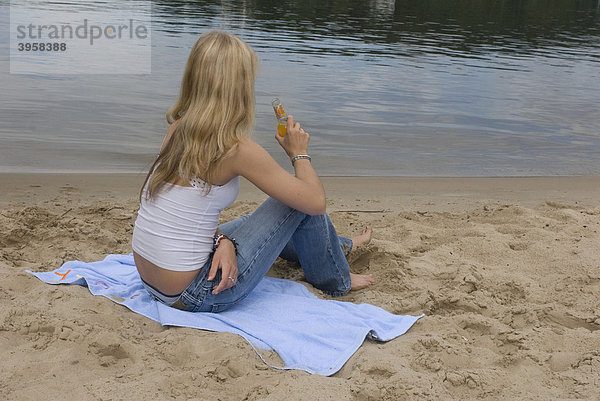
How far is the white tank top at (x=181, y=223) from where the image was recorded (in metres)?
2.86

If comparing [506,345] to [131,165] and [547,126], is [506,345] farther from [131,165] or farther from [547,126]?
[547,126]

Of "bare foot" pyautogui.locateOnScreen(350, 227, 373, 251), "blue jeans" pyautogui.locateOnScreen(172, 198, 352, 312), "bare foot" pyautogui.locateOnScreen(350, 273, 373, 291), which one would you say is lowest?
"bare foot" pyautogui.locateOnScreen(350, 273, 373, 291)

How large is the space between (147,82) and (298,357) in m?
8.18

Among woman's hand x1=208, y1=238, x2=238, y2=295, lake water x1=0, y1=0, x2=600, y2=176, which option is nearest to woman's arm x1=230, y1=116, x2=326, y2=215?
woman's hand x1=208, y1=238, x2=238, y2=295

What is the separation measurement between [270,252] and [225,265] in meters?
0.33

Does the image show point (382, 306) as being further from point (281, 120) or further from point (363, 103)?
point (363, 103)

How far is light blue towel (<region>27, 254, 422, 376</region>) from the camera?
2.88 metres

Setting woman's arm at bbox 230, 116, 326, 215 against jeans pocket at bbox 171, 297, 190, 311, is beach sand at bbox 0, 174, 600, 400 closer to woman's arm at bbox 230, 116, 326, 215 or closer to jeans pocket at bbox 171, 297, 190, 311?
jeans pocket at bbox 171, 297, 190, 311

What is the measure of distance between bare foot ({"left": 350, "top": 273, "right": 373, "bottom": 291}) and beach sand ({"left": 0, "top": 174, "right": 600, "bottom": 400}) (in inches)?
1.6

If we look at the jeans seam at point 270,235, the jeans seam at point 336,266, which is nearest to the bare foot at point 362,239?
the jeans seam at point 336,266

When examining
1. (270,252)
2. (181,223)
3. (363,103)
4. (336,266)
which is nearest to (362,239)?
(336,266)

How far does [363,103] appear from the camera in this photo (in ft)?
32.1

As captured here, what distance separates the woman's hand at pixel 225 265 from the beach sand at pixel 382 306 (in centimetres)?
25

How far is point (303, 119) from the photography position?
28.0 ft
